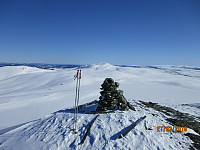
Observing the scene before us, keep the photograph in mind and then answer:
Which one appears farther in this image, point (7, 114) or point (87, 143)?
point (7, 114)

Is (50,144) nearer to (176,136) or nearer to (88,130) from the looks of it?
(88,130)

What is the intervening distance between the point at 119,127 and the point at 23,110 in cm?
1576

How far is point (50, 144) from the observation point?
645cm

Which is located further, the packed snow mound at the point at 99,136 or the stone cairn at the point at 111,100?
the stone cairn at the point at 111,100

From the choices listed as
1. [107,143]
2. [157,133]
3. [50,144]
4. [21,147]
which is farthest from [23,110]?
[157,133]

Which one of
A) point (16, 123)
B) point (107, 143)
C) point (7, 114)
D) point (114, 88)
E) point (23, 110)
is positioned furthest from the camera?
point (23, 110)

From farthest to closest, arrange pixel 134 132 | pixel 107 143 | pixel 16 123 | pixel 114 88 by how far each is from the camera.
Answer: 1. pixel 16 123
2. pixel 114 88
3. pixel 134 132
4. pixel 107 143

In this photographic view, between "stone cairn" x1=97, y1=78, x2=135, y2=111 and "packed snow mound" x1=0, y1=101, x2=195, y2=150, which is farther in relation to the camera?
"stone cairn" x1=97, y1=78, x2=135, y2=111

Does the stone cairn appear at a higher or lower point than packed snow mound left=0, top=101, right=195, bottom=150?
higher

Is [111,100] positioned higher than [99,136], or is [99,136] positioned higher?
[111,100]

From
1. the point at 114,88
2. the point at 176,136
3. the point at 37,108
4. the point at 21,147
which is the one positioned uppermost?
the point at 114,88

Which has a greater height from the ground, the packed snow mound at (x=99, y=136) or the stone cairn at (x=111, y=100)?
the stone cairn at (x=111, y=100)

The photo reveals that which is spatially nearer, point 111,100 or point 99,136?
point 99,136

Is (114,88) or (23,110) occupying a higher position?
(114,88)
